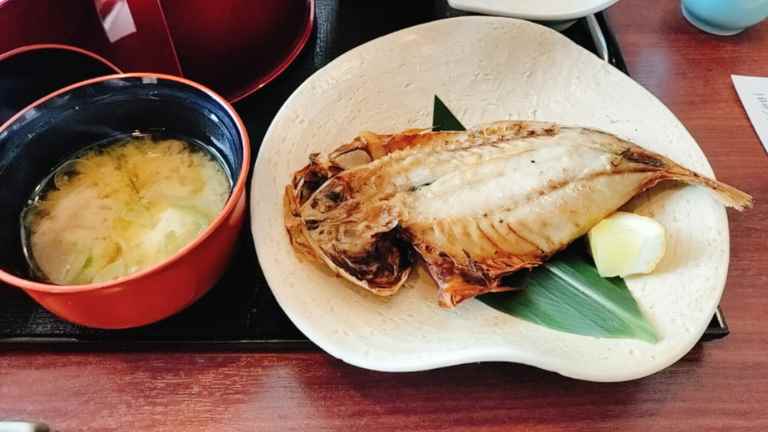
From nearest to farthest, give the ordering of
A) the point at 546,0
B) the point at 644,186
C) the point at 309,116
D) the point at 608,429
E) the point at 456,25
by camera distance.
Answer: the point at 608,429 → the point at 644,186 → the point at 309,116 → the point at 456,25 → the point at 546,0

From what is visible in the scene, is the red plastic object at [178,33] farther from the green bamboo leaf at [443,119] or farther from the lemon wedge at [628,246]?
the lemon wedge at [628,246]

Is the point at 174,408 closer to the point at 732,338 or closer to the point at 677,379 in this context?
the point at 677,379

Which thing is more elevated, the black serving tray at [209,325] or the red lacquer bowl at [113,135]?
the red lacquer bowl at [113,135]

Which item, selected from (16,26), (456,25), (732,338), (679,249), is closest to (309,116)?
(456,25)

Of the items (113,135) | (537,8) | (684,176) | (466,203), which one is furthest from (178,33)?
(684,176)

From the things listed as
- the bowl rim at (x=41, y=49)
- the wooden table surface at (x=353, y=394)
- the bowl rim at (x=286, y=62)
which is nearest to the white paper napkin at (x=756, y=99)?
the wooden table surface at (x=353, y=394)

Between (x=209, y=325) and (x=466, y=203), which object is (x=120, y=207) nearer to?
(x=209, y=325)
